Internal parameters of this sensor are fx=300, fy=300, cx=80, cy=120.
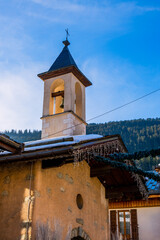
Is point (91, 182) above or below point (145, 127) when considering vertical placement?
below

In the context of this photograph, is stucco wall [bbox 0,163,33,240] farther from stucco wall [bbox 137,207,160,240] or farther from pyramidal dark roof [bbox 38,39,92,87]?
stucco wall [bbox 137,207,160,240]

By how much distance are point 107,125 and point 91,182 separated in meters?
42.3

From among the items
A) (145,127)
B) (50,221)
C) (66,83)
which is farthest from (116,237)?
(145,127)

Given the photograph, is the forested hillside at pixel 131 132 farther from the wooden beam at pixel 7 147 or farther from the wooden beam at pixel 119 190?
the wooden beam at pixel 7 147

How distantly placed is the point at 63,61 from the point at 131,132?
39616 millimetres

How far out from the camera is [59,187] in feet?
23.1

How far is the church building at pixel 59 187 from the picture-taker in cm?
598

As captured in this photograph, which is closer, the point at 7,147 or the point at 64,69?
the point at 7,147

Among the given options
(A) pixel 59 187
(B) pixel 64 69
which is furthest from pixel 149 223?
(B) pixel 64 69

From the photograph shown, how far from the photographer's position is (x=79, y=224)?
299 inches

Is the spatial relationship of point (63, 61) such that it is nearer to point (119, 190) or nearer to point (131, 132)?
point (119, 190)

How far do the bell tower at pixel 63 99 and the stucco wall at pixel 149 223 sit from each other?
14.0 feet

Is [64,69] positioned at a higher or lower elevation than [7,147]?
higher

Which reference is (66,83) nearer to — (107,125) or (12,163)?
(12,163)
